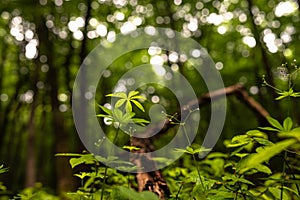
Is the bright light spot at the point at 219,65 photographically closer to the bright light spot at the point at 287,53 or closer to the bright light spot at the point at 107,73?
the bright light spot at the point at 287,53

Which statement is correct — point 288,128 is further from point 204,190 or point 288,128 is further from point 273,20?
point 273,20

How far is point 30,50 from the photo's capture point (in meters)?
10.8

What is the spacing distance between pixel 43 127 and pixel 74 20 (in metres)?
7.79

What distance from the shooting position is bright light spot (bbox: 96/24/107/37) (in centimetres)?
1115

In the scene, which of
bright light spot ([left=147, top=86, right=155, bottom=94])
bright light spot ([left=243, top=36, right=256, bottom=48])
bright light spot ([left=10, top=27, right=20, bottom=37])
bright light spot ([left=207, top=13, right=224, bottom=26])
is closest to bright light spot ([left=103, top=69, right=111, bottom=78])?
bright light spot ([left=147, top=86, right=155, bottom=94])

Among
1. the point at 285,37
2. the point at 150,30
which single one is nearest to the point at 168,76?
the point at 150,30

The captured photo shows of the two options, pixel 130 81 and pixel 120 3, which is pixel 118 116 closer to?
pixel 120 3

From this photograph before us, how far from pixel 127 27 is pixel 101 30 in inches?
36.9

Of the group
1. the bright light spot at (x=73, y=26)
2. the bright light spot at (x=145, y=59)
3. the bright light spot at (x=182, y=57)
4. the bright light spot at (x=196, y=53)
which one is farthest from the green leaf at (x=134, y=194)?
the bright light spot at (x=145, y=59)

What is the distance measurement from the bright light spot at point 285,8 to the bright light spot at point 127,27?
16.3 ft

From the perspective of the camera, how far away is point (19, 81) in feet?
43.4

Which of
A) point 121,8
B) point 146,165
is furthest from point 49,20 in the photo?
point 146,165

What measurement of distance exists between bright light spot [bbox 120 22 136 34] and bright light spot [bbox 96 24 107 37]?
62 cm

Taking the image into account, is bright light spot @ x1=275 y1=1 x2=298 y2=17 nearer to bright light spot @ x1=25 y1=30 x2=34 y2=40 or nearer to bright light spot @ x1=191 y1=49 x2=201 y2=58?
bright light spot @ x1=191 y1=49 x2=201 y2=58
